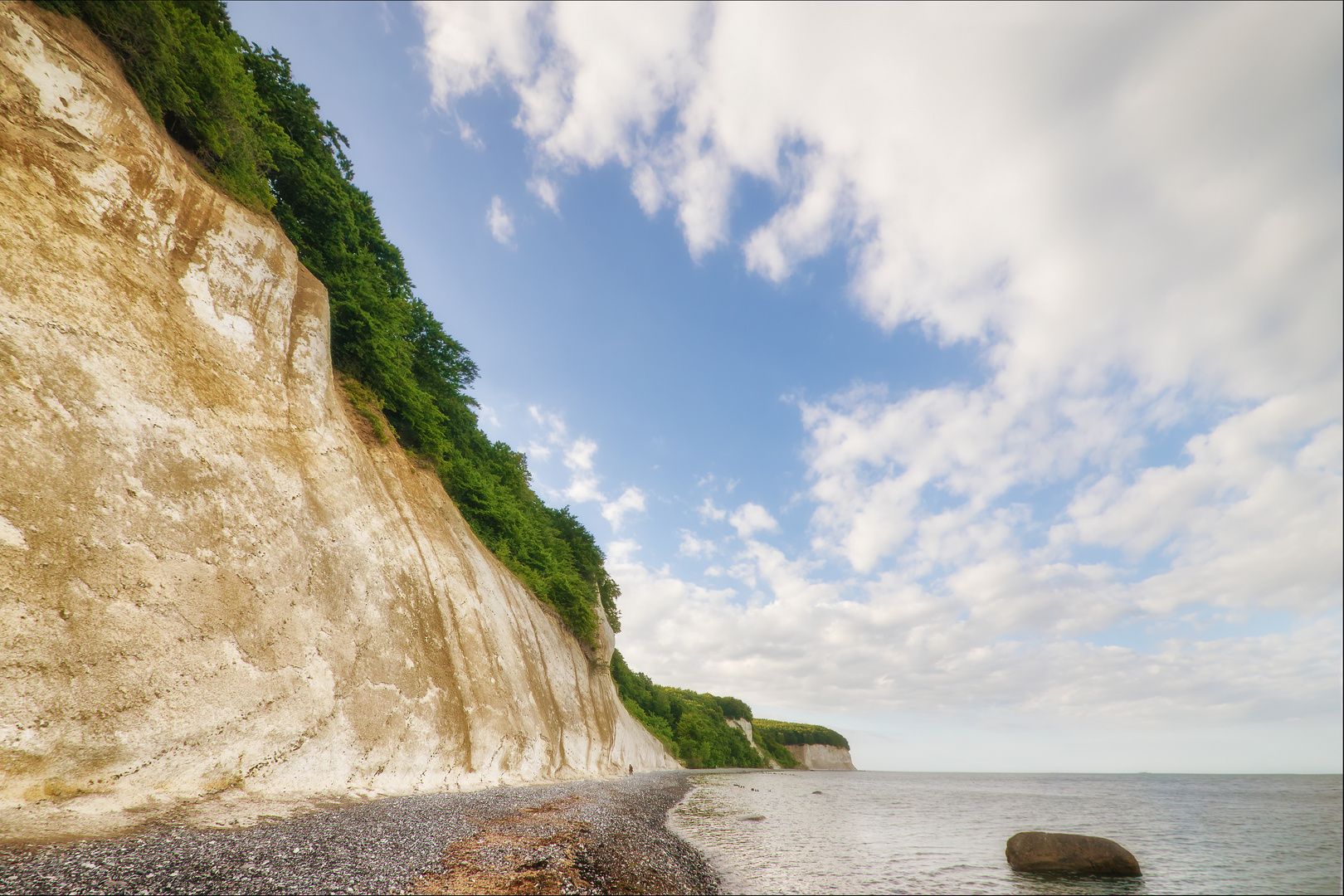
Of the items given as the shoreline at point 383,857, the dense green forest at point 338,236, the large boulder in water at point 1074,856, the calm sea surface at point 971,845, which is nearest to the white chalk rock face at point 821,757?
the calm sea surface at point 971,845

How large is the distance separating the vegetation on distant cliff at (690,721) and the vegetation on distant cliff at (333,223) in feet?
113

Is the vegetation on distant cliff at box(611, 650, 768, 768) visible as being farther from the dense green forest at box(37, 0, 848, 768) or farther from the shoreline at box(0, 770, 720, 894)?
the shoreline at box(0, 770, 720, 894)

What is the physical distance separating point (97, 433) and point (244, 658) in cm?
536

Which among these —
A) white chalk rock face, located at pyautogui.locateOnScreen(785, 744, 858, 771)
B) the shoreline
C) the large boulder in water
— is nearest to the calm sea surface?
the large boulder in water

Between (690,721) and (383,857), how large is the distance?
79.9 m

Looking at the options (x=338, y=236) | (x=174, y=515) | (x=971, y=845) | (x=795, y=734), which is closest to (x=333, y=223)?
(x=338, y=236)

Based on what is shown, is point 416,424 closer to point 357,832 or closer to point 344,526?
point 344,526

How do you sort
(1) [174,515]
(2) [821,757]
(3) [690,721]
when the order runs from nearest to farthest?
(1) [174,515]
(3) [690,721]
(2) [821,757]

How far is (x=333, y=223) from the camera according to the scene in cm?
2061

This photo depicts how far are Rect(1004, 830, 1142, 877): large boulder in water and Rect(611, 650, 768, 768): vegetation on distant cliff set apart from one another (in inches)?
1823

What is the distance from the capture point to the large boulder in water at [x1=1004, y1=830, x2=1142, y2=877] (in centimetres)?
1272

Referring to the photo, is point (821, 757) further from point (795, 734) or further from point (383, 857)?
point (383, 857)

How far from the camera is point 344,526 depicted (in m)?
14.9

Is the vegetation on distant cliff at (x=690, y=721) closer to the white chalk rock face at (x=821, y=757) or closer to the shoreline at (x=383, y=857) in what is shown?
the white chalk rock face at (x=821, y=757)
